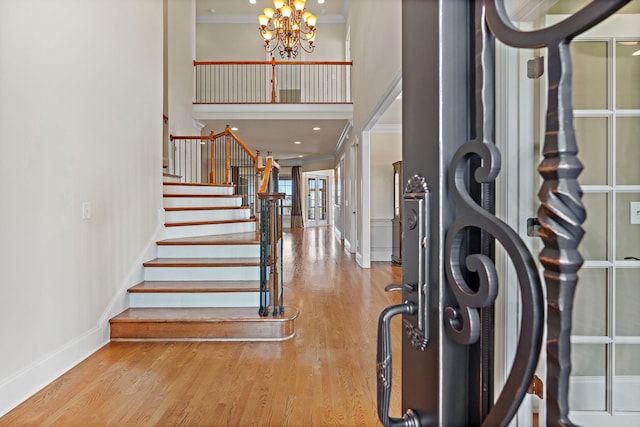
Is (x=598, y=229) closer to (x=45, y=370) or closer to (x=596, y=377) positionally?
(x=596, y=377)

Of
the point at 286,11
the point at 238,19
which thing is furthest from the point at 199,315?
the point at 238,19

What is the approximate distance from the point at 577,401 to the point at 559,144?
0.71 meters

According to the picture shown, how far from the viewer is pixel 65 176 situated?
257cm

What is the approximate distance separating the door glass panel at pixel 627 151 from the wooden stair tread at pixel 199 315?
2.53 m

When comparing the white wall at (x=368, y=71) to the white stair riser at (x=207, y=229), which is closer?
the white wall at (x=368, y=71)

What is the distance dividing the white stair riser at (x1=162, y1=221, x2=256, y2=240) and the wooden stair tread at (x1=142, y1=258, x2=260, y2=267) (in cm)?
47

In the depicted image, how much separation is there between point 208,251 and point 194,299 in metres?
0.78

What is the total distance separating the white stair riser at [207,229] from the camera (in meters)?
4.48

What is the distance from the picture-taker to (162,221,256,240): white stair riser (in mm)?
4483

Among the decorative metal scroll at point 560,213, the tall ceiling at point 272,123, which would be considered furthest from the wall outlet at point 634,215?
the tall ceiling at point 272,123

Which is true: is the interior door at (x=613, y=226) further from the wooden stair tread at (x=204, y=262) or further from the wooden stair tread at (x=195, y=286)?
the wooden stair tread at (x=204, y=262)

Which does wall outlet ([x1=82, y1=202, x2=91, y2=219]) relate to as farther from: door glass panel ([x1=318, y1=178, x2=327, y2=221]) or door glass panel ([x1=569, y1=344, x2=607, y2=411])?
door glass panel ([x1=318, y1=178, x2=327, y2=221])

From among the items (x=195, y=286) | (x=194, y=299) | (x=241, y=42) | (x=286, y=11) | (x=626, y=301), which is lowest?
(x=194, y=299)

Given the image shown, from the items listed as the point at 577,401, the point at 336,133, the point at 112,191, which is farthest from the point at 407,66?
the point at 336,133
